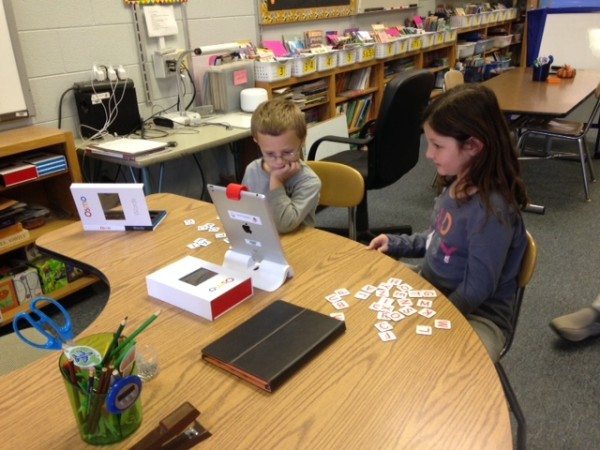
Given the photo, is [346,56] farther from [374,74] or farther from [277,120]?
[277,120]

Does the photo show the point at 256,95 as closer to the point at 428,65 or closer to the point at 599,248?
the point at 599,248

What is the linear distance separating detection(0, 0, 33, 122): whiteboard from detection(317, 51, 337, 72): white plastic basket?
1850 mm

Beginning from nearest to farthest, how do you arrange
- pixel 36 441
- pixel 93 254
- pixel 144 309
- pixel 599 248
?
pixel 36 441 → pixel 144 309 → pixel 93 254 → pixel 599 248

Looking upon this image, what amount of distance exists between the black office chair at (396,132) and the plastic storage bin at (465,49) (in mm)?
2952

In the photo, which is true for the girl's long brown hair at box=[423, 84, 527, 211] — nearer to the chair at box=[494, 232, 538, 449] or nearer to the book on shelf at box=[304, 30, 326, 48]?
the chair at box=[494, 232, 538, 449]

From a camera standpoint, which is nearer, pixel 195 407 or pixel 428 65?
pixel 195 407

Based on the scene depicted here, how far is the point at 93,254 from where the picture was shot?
1444 mm

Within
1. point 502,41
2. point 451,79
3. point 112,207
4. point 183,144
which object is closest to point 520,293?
point 112,207

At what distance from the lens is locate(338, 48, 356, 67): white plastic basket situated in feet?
12.0

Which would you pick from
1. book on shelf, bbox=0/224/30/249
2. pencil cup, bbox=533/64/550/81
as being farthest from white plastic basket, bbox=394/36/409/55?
book on shelf, bbox=0/224/30/249

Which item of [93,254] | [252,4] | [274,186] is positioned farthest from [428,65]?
[93,254]

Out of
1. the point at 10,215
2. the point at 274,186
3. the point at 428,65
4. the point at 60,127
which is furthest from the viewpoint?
the point at 428,65

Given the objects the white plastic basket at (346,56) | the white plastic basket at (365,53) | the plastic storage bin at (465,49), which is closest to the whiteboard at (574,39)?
the plastic storage bin at (465,49)

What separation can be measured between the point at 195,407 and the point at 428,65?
4827mm
